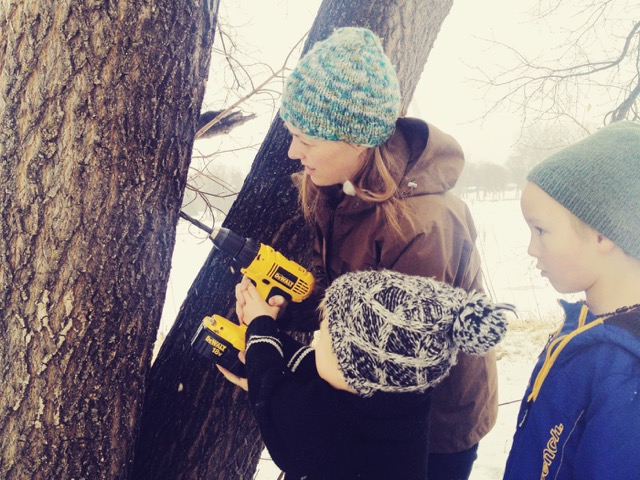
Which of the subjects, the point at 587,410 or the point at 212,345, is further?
the point at 212,345

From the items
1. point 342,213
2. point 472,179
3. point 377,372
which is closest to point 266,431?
point 377,372

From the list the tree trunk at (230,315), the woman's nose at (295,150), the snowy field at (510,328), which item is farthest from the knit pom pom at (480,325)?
the snowy field at (510,328)

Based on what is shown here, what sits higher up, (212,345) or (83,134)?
(83,134)

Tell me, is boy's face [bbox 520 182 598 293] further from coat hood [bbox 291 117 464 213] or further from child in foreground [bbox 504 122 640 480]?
coat hood [bbox 291 117 464 213]

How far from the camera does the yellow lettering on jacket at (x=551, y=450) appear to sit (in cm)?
126

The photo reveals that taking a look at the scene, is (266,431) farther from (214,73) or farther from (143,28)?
(214,73)

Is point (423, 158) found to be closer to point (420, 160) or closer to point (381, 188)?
point (420, 160)

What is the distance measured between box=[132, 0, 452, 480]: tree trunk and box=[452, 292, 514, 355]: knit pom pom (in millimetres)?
1040

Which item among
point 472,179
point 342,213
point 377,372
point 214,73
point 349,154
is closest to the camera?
point 377,372

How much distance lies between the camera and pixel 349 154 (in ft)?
4.98

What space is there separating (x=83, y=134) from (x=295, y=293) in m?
0.89

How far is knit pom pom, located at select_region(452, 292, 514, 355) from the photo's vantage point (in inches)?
39.8

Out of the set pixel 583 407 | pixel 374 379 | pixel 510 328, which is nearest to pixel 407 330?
pixel 374 379

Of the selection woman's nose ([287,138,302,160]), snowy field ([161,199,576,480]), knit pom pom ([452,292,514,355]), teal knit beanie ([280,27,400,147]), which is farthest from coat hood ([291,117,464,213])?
snowy field ([161,199,576,480])
